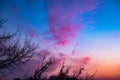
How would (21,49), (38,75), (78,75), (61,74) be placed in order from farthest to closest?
1. (21,49)
2. (78,75)
3. (61,74)
4. (38,75)

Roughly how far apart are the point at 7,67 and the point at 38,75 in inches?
179

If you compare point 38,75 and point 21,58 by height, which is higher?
point 21,58

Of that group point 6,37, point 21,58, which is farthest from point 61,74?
point 6,37

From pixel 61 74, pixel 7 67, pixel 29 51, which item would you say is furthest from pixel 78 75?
pixel 7 67

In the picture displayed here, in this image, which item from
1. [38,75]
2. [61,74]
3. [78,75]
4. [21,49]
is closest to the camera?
[38,75]

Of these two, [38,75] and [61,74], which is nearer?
[38,75]

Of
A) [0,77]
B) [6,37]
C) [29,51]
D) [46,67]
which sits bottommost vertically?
[0,77]

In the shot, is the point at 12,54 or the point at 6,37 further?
the point at 6,37

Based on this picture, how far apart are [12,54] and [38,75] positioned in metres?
4.53

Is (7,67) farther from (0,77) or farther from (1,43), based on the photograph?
Result: (1,43)

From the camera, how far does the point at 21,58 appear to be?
9758 millimetres

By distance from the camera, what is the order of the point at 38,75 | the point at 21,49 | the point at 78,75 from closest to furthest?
the point at 38,75, the point at 78,75, the point at 21,49

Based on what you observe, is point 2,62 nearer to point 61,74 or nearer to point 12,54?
point 12,54

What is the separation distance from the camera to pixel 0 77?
9.49m
